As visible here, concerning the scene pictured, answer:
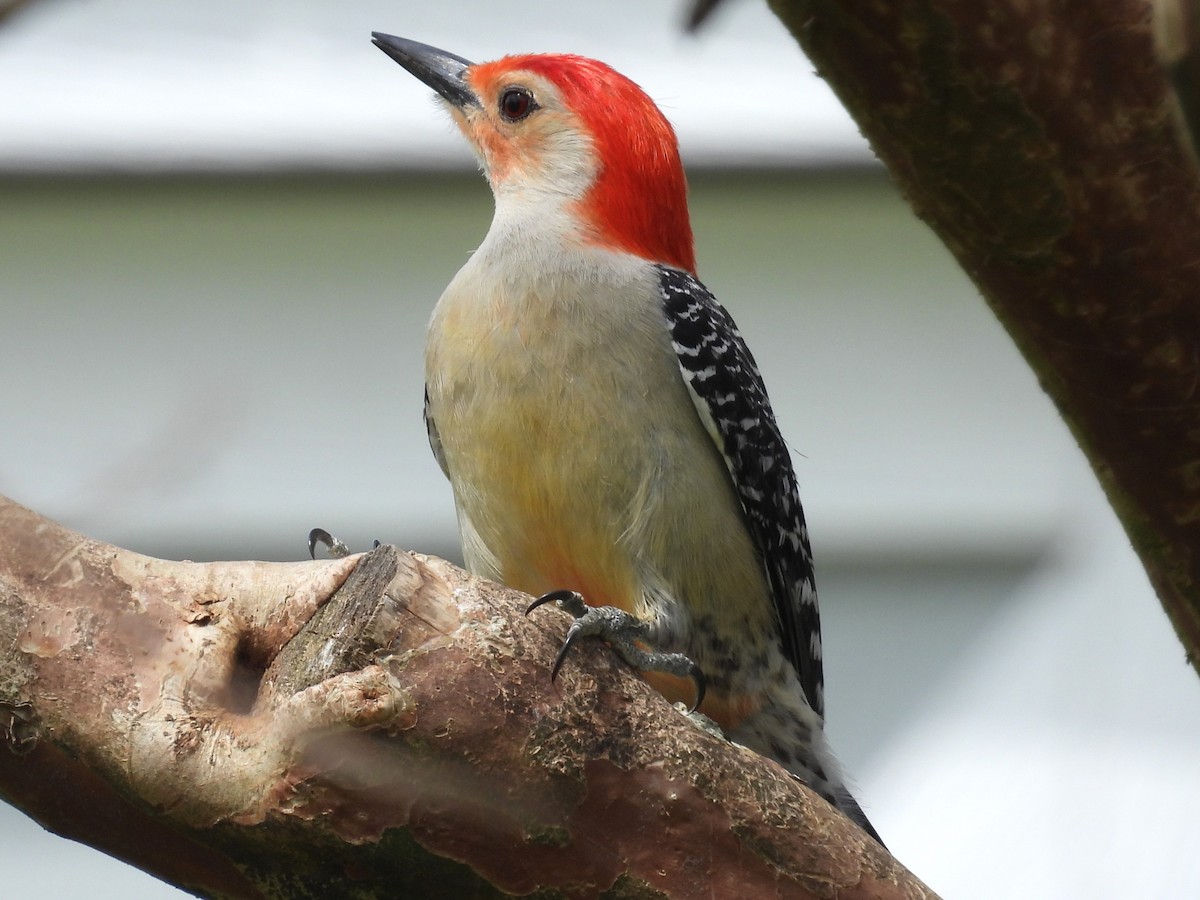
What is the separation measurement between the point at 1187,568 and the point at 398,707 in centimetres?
175

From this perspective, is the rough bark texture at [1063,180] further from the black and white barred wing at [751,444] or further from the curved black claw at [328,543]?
the curved black claw at [328,543]

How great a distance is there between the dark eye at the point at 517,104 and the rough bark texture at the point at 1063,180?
2.87 meters

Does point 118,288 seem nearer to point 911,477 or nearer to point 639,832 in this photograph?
point 911,477

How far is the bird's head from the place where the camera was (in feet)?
17.7

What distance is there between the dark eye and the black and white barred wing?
2.81 feet

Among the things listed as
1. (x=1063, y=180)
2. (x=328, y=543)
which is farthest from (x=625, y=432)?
(x=1063, y=180)

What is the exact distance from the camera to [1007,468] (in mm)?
9375

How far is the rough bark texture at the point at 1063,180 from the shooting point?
2.69 metres

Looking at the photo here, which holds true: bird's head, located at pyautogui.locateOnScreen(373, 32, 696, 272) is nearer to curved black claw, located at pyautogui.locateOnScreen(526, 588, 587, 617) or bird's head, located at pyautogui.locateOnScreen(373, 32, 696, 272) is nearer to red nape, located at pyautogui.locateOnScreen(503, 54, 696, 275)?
red nape, located at pyautogui.locateOnScreen(503, 54, 696, 275)

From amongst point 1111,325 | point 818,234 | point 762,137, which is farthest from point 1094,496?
point 1111,325

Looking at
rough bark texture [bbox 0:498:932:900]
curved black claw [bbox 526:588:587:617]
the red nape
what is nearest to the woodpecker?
the red nape

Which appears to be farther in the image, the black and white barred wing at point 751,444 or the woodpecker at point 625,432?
the black and white barred wing at point 751,444

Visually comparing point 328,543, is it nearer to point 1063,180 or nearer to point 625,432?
point 625,432

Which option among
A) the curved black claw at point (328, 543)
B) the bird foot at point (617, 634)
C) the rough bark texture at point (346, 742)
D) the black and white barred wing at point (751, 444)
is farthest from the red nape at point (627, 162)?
the rough bark texture at point (346, 742)
